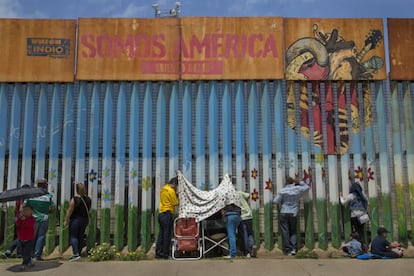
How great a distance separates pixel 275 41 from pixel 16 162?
641cm

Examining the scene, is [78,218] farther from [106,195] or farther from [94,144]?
[94,144]

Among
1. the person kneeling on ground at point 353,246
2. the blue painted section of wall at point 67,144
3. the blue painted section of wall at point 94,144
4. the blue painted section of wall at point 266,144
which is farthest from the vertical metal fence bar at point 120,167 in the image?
the person kneeling on ground at point 353,246

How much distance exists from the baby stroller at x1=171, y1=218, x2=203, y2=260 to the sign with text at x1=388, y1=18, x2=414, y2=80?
5691mm

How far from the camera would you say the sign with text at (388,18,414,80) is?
401 inches

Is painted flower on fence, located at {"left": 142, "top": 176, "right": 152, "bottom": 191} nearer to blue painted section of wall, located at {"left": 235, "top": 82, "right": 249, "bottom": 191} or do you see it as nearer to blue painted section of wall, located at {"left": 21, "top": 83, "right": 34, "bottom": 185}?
blue painted section of wall, located at {"left": 235, "top": 82, "right": 249, "bottom": 191}

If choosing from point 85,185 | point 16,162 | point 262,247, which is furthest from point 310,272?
point 16,162

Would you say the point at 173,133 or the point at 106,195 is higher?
the point at 173,133

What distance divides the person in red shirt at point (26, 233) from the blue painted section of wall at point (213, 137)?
12.4 feet

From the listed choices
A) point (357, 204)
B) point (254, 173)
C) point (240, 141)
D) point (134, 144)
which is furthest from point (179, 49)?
point (357, 204)

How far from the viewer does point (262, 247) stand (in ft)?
32.0

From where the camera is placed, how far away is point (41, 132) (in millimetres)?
9914

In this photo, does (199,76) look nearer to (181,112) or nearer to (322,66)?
(181,112)

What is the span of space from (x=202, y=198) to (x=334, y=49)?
15.0 feet

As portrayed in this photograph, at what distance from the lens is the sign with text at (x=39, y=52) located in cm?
1002
